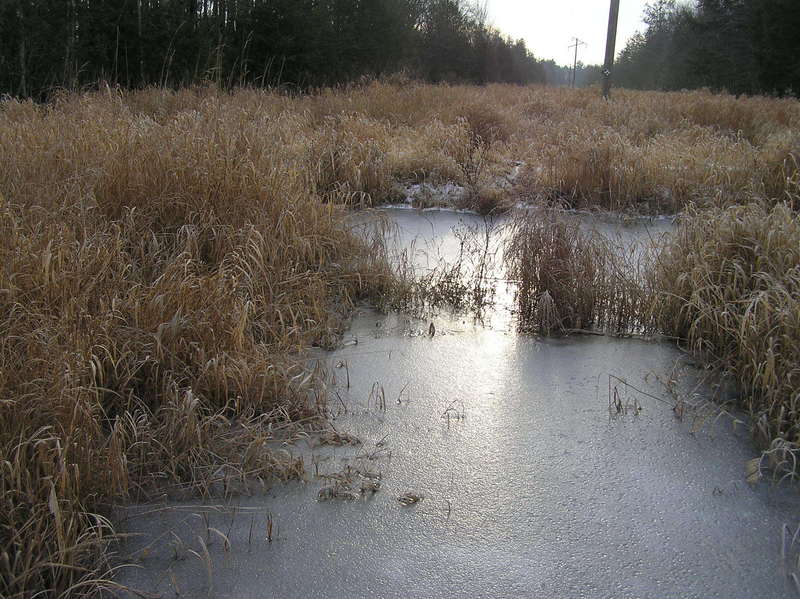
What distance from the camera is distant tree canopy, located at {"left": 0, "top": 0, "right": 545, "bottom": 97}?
761 centimetres

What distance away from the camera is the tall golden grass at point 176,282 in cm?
167

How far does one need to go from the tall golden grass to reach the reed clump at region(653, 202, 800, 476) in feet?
0.13

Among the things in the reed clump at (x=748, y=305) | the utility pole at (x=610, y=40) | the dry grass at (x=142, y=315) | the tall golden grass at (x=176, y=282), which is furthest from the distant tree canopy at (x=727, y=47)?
the dry grass at (x=142, y=315)

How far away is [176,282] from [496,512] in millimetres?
1406

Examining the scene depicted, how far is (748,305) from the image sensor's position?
8.54ft

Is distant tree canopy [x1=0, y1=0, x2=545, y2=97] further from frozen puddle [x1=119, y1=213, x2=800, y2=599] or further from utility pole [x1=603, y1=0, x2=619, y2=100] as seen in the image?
utility pole [x1=603, y1=0, x2=619, y2=100]

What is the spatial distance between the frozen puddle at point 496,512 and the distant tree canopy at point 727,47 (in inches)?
546

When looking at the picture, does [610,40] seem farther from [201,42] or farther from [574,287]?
[574,287]

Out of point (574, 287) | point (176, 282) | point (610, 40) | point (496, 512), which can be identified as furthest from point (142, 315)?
point (610, 40)

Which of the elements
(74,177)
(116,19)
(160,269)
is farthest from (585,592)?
(116,19)

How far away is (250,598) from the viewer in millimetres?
1493

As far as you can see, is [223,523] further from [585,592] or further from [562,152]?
[562,152]

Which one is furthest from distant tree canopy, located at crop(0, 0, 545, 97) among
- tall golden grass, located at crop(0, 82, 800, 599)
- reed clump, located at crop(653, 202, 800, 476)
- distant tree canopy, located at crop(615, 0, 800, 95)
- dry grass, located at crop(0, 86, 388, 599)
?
distant tree canopy, located at crop(615, 0, 800, 95)

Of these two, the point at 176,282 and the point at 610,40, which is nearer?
the point at 176,282
